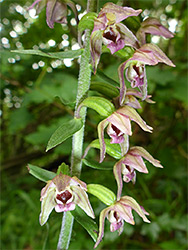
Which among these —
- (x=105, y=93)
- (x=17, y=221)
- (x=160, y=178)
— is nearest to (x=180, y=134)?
(x=160, y=178)

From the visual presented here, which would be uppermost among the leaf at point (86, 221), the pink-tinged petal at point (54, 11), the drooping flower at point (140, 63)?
the pink-tinged petal at point (54, 11)

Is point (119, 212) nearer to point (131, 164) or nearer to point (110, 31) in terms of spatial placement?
point (131, 164)

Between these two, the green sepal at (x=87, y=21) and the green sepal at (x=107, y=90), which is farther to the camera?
the green sepal at (x=107, y=90)

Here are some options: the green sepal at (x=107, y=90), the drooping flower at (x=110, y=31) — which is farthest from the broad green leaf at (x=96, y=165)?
the drooping flower at (x=110, y=31)

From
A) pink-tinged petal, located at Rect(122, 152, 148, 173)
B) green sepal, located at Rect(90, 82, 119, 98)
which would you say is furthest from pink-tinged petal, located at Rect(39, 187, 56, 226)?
green sepal, located at Rect(90, 82, 119, 98)

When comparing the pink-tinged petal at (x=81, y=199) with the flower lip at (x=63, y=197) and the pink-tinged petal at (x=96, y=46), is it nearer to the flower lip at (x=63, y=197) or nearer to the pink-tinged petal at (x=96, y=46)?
the flower lip at (x=63, y=197)

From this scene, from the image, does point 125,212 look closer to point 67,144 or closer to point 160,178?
point 67,144

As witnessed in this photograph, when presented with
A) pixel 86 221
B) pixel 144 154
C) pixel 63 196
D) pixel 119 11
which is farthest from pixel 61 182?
pixel 119 11
